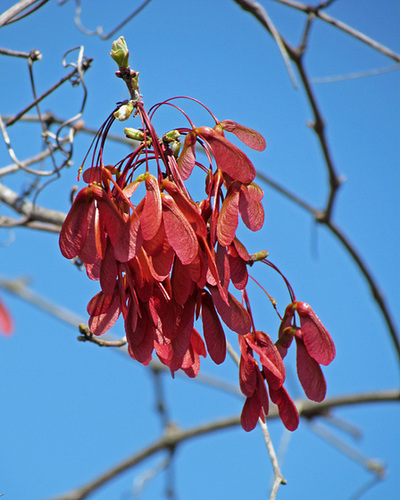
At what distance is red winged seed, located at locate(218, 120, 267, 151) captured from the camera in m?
0.95

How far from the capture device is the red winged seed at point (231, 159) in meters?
0.87

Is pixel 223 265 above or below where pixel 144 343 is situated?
above

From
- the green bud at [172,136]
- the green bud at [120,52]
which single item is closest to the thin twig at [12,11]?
the green bud at [120,52]

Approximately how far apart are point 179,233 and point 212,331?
0.18m

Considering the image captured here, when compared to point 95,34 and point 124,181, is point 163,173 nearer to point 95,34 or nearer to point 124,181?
point 124,181

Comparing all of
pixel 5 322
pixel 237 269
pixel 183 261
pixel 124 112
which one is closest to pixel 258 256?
pixel 237 269

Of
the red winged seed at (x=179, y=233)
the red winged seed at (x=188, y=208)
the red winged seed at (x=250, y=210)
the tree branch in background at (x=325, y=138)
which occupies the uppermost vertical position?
the tree branch in background at (x=325, y=138)

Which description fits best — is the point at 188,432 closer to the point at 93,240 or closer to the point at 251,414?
the point at 251,414

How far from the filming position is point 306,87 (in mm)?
1770

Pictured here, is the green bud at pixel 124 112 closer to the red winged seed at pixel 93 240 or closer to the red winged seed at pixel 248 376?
the red winged seed at pixel 93 240

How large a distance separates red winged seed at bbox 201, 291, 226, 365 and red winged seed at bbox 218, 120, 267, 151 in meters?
0.24

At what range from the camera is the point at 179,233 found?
0.79 m

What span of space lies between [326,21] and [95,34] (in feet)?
2.05

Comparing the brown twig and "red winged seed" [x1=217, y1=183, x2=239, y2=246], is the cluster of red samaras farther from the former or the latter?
the brown twig
